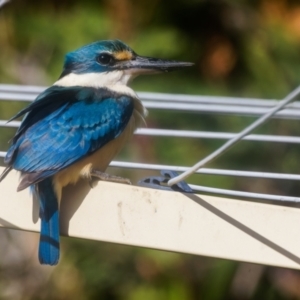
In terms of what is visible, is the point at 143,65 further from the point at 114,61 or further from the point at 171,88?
the point at 171,88

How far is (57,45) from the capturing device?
3.24 m

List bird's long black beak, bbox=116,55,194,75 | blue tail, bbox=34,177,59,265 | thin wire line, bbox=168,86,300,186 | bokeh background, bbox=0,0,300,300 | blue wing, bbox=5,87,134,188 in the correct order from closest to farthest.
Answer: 1. thin wire line, bbox=168,86,300,186
2. blue tail, bbox=34,177,59,265
3. blue wing, bbox=5,87,134,188
4. bird's long black beak, bbox=116,55,194,75
5. bokeh background, bbox=0,0,300,300

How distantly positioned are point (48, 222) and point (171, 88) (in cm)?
143

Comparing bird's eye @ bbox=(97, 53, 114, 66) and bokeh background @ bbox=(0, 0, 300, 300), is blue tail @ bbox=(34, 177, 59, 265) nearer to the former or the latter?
bird's eye @ bbox=(97, 53, 114, 66)

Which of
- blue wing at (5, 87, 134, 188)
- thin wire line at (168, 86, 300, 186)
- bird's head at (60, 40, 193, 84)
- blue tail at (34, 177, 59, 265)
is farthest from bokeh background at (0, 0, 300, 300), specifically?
thin wire line at (168, 86, 300, 186)

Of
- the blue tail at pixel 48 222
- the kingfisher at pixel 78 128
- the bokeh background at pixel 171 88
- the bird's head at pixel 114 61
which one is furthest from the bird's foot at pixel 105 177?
the bokeh background at pixel 171 88

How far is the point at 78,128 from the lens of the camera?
2129 mm

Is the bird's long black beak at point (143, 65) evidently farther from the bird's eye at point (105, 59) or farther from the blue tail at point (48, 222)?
the blue tail at point (48, 222)

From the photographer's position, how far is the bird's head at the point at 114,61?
7.77 ft

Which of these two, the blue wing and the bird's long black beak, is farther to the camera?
the bird's long black beak

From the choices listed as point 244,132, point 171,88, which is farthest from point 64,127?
point 171,88

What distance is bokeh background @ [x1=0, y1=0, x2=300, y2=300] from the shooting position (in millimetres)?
2963

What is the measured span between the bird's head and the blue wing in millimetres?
138

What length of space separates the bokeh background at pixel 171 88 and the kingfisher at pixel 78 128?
0.54 m
